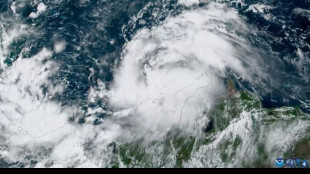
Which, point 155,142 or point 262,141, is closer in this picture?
point 262,141

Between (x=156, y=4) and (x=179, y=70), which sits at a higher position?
(x=156, y=4)

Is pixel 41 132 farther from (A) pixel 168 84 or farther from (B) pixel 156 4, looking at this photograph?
(B) pixel 156 4

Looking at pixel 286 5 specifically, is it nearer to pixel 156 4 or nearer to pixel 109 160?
pixel 156 4
